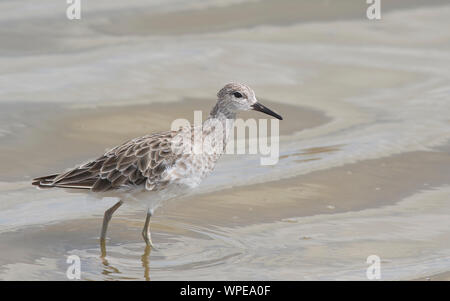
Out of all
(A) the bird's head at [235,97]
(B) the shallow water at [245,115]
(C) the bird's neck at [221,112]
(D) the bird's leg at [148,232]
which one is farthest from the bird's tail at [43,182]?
(A) the bird's head at [235,97]

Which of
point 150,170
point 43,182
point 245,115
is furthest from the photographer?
point 245,115

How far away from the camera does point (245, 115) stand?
14.3 metres

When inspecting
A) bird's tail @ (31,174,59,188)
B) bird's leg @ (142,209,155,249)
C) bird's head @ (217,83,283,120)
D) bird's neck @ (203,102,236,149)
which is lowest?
bird's leg @ (142,209,155,249)

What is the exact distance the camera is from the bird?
31.8 feet

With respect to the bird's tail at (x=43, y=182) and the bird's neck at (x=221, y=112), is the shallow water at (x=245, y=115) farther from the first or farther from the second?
the bird's neck at (x=221, y=112)

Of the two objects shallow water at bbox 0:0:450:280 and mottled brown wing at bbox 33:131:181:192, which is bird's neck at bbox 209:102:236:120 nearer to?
mottled brown wing at bbox 33:131:181:192

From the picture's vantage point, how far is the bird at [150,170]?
9680mm

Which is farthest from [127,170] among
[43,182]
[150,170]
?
[43,182]

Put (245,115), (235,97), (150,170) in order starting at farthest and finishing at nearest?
(245,115)
(235,97)
(150,170)

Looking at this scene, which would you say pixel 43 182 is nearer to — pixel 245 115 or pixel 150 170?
pixel 150 170

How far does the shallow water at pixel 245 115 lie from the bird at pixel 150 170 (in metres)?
0.46

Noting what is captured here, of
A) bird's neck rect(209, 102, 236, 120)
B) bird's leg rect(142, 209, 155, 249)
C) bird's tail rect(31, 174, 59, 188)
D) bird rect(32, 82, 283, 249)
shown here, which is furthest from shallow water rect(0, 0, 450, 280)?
bird's neck rect(209, 102, 236, 120)

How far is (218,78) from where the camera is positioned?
15469mm

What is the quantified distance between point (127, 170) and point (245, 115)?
482 centimetres
